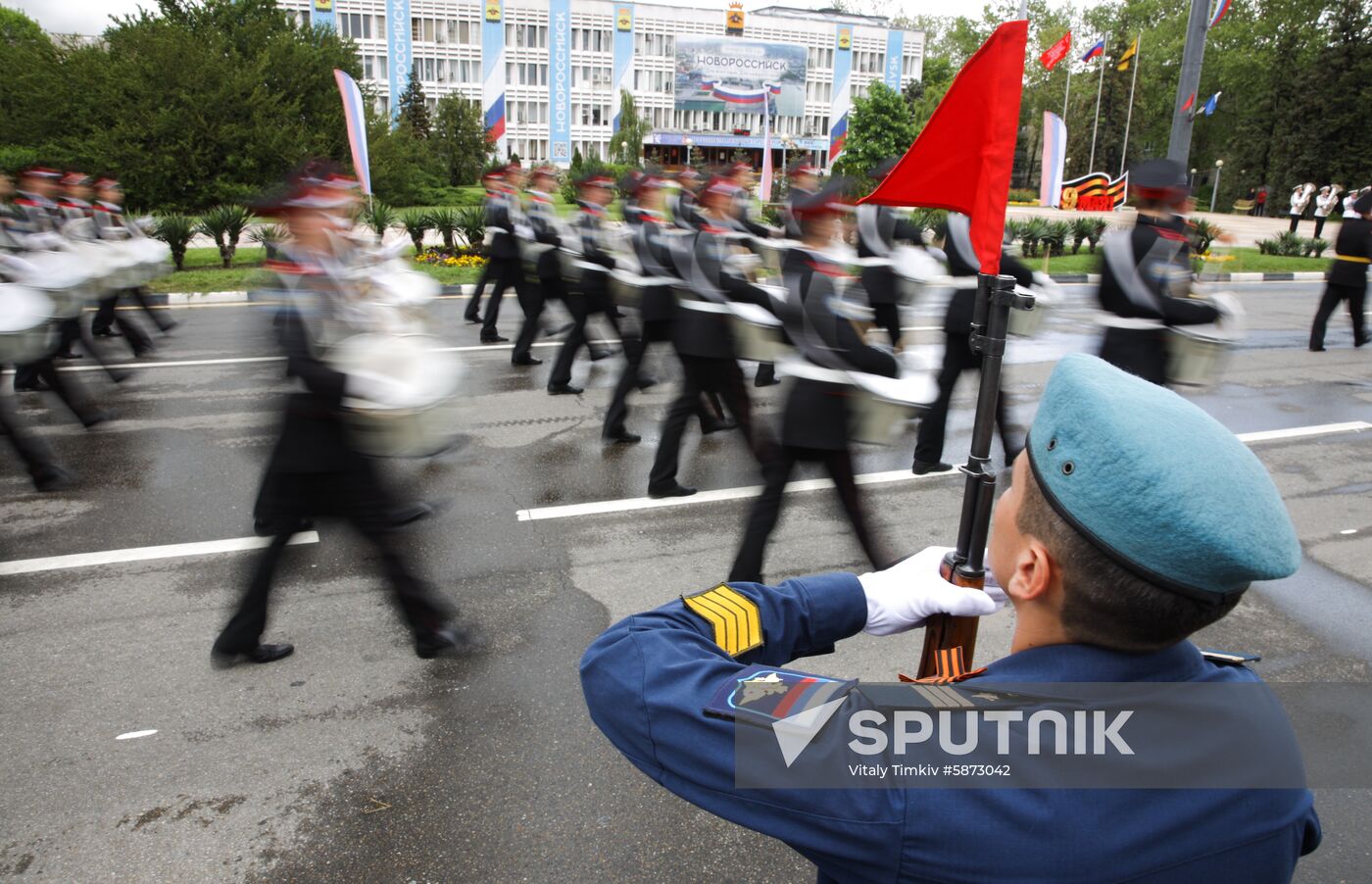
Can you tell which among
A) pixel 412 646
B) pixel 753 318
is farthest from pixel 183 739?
pixel 753 318

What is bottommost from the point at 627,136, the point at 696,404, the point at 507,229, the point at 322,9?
the point at 696,404

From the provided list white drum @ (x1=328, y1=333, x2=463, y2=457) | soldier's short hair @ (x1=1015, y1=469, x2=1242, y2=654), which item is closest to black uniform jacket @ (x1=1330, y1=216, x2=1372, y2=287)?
white drum @ (x1=328, y1=333, x2=463, y2=457)

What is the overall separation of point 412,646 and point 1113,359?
445 cm

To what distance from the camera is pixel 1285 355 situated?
36.6ft

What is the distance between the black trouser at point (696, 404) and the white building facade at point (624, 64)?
6754 cm

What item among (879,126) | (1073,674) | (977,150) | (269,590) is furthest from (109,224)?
(879,126)

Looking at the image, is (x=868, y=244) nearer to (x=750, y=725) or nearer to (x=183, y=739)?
(x=183, y=739)

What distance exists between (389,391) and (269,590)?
1.05 metres

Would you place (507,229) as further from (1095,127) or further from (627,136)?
(1095,127)

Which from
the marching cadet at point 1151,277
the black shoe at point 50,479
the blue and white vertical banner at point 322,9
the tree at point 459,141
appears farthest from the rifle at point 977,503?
the blue and white vertical banner at point 322,9

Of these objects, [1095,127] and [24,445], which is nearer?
[24,445]

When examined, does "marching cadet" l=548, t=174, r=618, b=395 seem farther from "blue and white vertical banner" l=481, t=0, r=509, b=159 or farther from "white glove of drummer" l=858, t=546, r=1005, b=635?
"blue and white vertical banner" l=481, t=0, r=509, b=159

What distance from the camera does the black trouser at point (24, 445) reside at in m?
5.82

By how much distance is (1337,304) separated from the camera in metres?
11.2
